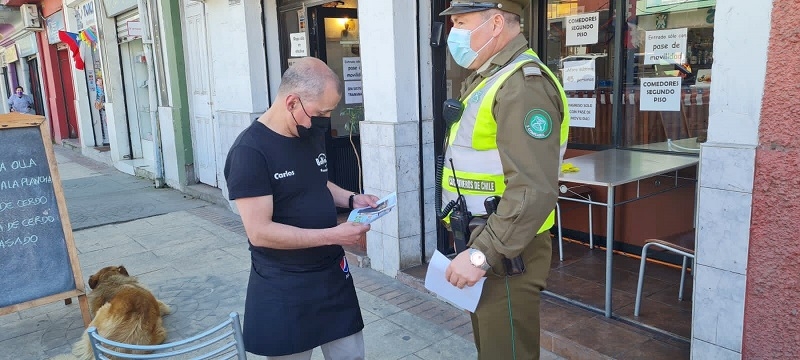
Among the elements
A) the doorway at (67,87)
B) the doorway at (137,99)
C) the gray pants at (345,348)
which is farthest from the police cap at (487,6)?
the doorway at (67,87)

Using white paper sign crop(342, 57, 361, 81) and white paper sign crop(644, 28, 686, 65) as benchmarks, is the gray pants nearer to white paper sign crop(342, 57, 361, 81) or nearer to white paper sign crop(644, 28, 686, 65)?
white paper sign crop(644, 28, 686, 65)

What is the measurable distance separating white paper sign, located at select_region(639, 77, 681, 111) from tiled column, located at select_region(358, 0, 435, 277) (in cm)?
177

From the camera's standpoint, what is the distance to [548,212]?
1.96 m

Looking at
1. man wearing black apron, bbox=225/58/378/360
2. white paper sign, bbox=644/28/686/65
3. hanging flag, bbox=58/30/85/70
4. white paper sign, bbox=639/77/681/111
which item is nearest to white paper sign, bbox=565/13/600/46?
white paper sign, bbox=644/28/686/65

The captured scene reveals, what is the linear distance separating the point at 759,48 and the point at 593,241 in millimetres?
3016

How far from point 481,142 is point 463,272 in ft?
1.56

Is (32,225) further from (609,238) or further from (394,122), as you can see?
(609,238)

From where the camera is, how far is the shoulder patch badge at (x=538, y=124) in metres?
1.92

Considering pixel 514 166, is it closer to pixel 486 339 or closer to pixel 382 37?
pixel 486 339

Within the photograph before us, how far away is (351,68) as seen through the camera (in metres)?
6.50

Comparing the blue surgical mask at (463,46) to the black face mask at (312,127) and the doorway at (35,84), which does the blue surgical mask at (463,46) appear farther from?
the doorway at (35,84)

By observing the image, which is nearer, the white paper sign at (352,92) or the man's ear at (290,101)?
the man's ear at (290,101)

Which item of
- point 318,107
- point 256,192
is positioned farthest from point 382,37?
point 256,192

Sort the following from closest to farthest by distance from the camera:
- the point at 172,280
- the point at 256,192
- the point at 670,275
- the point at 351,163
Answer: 1. the point at 256,192
2. the point at 670,275
3. the point at 172,280
4. the point at 351,163
